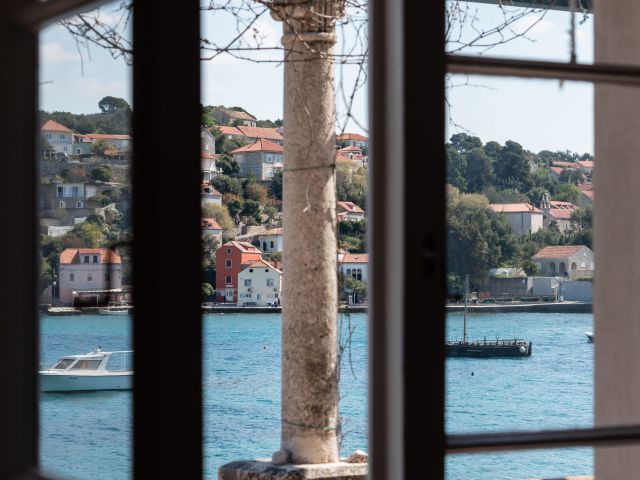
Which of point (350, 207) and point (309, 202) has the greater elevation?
point (350, 207)

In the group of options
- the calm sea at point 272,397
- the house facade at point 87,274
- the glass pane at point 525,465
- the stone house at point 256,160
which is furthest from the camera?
the stone house at point 256,160

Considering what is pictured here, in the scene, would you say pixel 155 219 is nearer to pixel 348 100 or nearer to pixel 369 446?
pixel 369 446

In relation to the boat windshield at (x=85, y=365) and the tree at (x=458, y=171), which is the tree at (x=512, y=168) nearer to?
the tree at (x=458, y=171)

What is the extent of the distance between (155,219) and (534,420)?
6.31 m

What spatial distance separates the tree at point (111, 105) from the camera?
98 centimetres

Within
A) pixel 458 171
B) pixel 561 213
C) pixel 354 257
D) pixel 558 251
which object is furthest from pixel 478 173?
pixel 354 257

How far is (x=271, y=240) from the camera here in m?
12.1

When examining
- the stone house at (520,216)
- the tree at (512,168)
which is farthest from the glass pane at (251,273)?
the tree at (512,168)

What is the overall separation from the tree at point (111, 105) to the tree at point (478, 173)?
4015 mm

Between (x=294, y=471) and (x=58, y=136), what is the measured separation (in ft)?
9.44

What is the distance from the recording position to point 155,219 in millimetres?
743

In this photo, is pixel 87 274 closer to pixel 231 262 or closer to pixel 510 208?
pixel 510 208

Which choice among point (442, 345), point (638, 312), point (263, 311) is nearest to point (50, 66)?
point (442, 345)

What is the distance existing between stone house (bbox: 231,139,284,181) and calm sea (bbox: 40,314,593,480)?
7.20 feet
